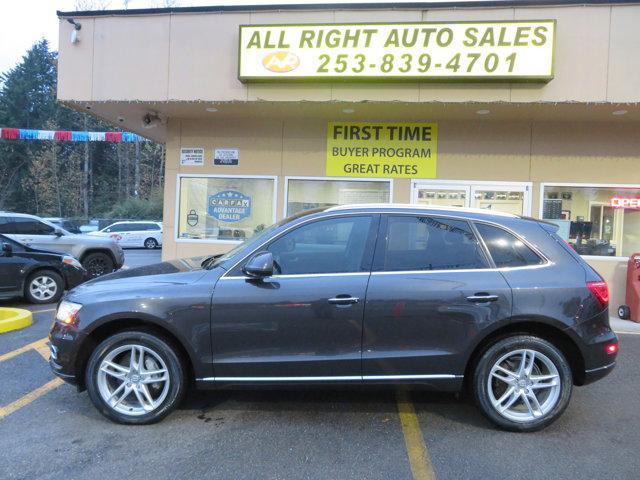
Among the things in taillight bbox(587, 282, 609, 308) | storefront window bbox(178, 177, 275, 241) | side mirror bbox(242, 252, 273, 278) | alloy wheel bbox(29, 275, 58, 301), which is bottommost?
alloy wheel bbox(29, 275, 58, 301)

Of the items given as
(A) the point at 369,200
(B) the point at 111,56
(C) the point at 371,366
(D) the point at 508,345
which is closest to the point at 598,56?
(A) the point at 369,200

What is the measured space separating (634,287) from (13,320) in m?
9.14

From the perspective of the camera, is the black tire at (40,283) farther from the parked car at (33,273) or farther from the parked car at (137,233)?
the parked car at (137,233)

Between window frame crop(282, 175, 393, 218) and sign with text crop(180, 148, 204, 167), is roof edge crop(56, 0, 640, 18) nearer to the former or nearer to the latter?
sign with text crop(180, 148, 204, 167)

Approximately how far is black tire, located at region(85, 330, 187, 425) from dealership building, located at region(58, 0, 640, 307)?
519 centimetres

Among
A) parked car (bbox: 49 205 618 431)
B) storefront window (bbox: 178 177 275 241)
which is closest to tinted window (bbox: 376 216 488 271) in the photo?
parked car (bbox: 49 205 618 431)

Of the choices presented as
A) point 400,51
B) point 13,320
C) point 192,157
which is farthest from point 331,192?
point 13,320

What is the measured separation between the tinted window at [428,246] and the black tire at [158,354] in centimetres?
172

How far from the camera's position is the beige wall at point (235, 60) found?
7.56 metres

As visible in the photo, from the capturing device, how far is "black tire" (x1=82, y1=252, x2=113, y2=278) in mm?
12008

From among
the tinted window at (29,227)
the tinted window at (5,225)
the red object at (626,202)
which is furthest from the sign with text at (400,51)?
the tinted window at (5,225)

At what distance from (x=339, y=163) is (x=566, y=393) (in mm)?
6280

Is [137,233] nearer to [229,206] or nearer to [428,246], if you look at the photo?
[229,206]

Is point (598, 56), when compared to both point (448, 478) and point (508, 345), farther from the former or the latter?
point (448, 478)
